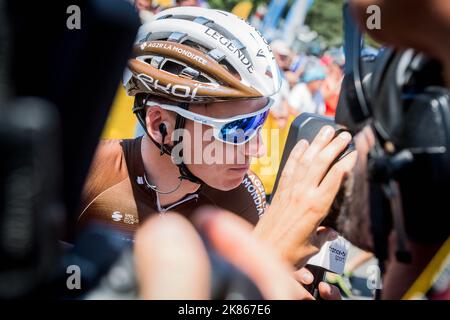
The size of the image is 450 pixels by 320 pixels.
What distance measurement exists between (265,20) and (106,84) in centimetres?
266

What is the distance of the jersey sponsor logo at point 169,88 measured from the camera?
6.28ft

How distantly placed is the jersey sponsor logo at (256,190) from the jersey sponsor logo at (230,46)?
0.41m

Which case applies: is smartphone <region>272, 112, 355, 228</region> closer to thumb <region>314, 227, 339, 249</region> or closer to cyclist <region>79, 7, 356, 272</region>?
cyclist <region>79, 7, 356, 272</region>

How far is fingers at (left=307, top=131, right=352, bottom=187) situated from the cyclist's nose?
311mm

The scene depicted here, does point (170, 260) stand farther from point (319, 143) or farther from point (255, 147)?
point (255, 147)

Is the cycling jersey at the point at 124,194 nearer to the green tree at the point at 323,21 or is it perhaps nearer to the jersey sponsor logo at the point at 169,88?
the jersey sponsor logo at the point at 169,88

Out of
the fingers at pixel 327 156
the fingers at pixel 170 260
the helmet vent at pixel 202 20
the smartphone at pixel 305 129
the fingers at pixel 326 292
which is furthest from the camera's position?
the fingers at pixel 326 292

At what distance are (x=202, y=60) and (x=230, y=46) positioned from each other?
3.9 inches

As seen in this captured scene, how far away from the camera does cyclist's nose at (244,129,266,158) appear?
200cm

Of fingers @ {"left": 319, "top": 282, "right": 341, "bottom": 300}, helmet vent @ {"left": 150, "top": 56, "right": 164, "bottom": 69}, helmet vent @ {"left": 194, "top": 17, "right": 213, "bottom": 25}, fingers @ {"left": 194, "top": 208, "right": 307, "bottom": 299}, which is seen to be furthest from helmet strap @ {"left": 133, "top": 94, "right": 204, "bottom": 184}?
fingers @ {"left": 194, "top": 208, "right": 307, "bottom": 299}

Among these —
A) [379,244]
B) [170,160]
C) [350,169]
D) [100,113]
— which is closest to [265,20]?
[170,160]

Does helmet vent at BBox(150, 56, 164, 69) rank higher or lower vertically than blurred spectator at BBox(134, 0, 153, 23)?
lower

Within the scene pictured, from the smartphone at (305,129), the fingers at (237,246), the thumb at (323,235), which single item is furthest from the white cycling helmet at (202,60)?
the fingers at (237,246)

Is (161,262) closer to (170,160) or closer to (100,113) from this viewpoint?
(100,113)
